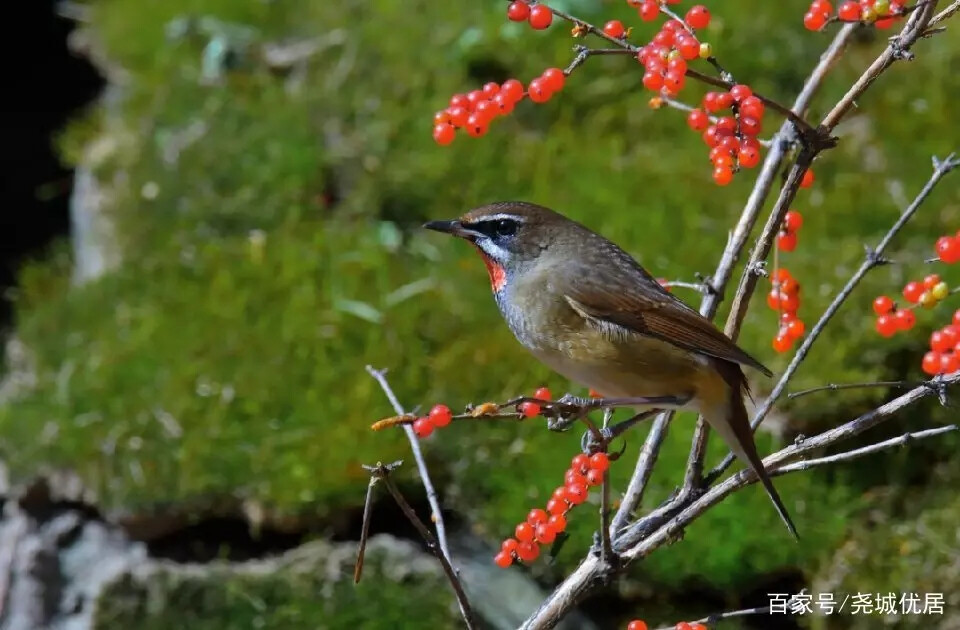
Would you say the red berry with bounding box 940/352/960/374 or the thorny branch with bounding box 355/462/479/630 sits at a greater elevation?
the red berry with bounding box 940/352/960/374

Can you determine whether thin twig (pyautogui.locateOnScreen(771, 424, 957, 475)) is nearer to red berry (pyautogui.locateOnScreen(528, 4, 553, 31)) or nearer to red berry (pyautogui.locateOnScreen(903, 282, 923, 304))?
red berry (pyautogui.locateOnScreen(903, 282, 923, 304))

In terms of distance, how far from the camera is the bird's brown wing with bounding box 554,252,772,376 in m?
2.43

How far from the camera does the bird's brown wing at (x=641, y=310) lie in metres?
2.43

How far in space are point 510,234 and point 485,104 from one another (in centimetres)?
40

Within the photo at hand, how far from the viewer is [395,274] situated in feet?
14.3

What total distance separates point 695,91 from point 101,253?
265 centimetres

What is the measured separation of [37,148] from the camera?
6676 mm

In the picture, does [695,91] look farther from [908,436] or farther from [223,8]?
[908,436]

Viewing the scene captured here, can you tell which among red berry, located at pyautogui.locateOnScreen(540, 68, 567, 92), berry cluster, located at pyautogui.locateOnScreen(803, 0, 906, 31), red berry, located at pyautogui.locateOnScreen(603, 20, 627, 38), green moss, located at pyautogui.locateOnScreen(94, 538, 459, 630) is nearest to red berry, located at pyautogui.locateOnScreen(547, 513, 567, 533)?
red berry, located at pyautogui.locateOnScreen(540, 68, 567, 92)

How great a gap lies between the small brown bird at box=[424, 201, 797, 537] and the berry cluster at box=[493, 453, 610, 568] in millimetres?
302

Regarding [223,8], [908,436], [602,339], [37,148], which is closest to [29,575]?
[602,339]

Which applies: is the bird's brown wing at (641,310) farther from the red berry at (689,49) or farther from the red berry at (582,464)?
the red berry at (689,49)

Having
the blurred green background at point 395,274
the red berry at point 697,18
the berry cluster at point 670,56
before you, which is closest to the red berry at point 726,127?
the berry cluster at point 670,56

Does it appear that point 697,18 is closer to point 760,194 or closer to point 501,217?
point 760,194
